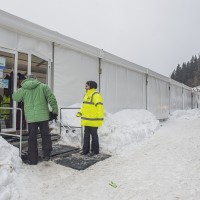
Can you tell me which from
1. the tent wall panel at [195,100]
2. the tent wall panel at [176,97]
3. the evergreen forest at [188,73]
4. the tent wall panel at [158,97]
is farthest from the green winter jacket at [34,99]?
the evergreen forest at [188,73]

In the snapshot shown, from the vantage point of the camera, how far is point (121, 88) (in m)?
11.8

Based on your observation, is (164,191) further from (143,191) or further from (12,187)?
(12,187)

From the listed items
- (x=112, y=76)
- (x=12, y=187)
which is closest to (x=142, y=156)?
(x=12, y=187)

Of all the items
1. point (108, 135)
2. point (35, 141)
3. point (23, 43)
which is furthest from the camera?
point (108, 135)

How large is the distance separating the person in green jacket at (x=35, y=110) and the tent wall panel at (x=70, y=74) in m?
2.75

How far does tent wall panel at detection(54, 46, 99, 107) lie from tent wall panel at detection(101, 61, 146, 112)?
45.1 inches

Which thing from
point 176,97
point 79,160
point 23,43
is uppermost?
point 23,43

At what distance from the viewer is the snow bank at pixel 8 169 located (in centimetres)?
341

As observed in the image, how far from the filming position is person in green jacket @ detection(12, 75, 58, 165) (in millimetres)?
4992

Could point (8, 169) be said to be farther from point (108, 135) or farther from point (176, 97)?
point (176, 97)

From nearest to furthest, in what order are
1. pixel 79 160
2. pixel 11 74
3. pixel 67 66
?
pixel 79 160, pixel 11 74, pixel 67 66

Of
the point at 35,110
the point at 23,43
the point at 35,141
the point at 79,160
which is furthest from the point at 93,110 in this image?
the point at 23,43

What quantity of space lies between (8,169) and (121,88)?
27.6 feet

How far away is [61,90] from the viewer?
8.14 m
